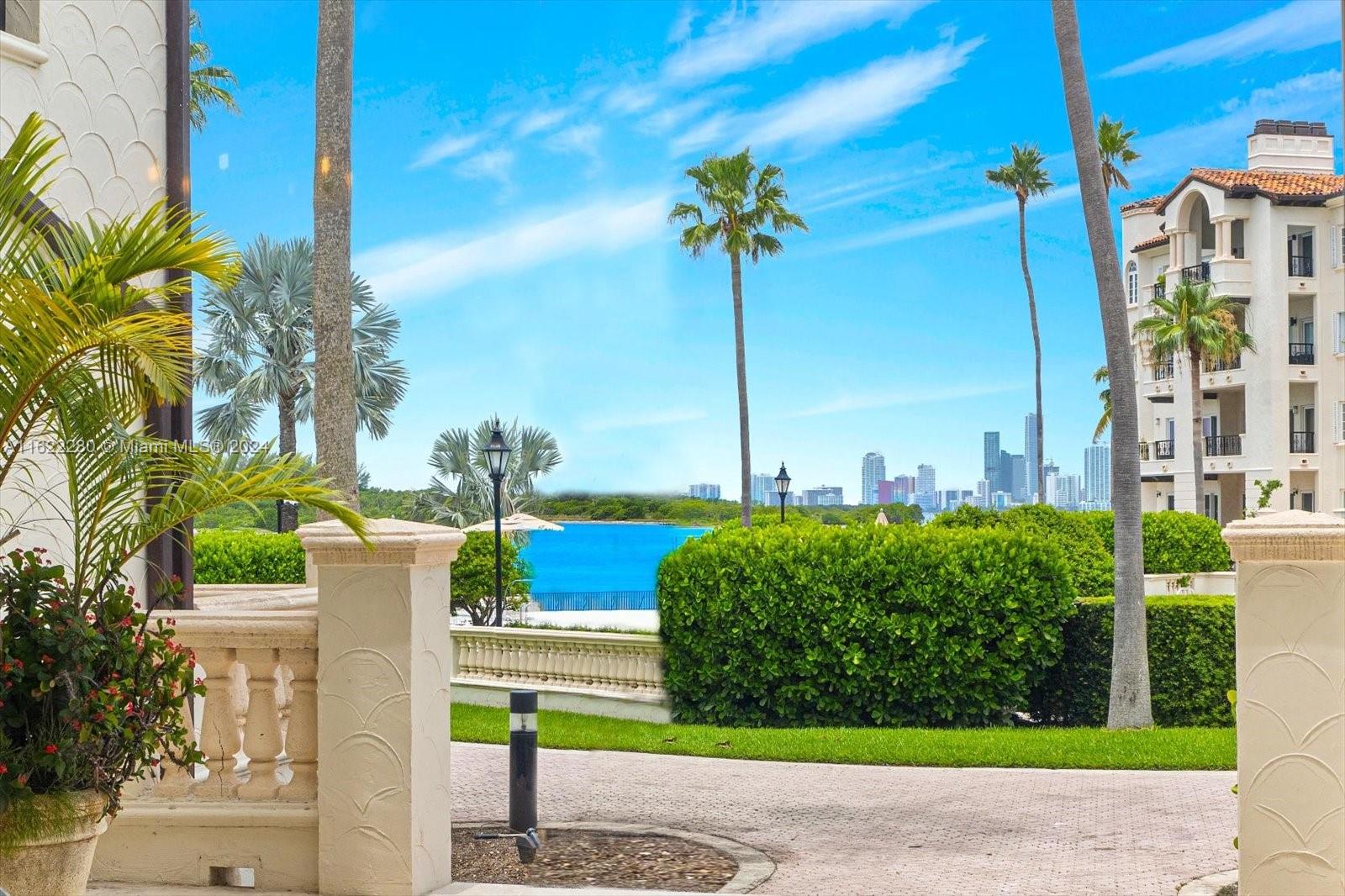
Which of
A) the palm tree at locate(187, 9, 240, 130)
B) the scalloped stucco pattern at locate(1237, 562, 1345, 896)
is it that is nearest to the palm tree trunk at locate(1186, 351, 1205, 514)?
the palm tree at locate(187, 9, 240, 130)

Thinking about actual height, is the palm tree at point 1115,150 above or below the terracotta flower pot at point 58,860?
above

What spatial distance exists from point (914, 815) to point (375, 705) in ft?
16.3

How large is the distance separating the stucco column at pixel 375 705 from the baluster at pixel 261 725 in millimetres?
355

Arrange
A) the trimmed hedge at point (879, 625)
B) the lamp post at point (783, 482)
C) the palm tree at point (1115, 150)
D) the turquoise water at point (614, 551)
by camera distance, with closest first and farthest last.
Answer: the trimmed hedge at point (879, 625) < the lamp post at point (783, 482) < the turquoise water at point (614, 551) < the palm tree at point (1115, 150)

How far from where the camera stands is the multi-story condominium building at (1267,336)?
A: 4516 centimetres

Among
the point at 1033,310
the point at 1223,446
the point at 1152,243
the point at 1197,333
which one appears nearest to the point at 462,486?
the point at 1197,333

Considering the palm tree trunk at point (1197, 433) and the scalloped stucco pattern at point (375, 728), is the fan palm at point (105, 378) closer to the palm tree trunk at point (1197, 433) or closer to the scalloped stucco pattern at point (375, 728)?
the scalloped stucco pattern at point (375, 728)

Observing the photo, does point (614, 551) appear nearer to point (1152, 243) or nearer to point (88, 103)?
point (1152, 243)

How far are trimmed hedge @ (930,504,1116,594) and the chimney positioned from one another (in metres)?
30.1

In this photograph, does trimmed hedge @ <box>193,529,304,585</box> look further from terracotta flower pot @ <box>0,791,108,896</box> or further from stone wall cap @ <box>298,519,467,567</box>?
terracotta flower pot @ <box>0,791,108,896</box>

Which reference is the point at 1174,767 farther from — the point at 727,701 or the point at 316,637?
the point at 316,637

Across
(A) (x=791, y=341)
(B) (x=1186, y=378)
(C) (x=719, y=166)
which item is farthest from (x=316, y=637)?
(A) (x=791, y=341)

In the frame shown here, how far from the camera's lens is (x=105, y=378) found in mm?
5574

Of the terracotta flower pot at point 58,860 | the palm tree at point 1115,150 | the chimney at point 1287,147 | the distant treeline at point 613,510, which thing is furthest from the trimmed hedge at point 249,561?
the chimney at point 1287,147
